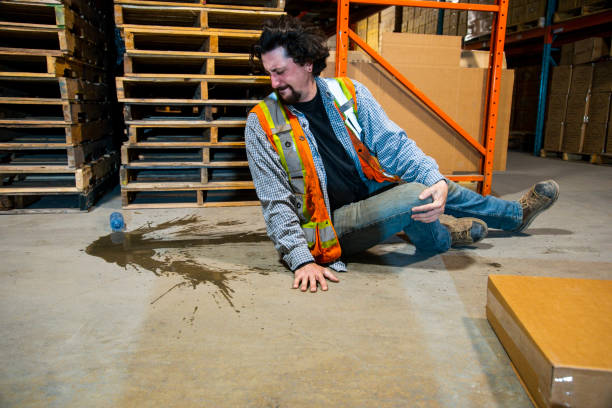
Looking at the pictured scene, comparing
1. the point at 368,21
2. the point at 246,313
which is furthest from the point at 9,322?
the point at 368,21

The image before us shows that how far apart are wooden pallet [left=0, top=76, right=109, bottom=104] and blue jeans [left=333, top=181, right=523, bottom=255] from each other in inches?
118

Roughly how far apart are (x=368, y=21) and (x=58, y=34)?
1070cm

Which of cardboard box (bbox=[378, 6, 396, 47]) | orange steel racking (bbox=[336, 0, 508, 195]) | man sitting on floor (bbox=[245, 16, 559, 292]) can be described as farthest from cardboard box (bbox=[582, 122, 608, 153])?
cardboard box (bbox=[378, 6, 396, 47])

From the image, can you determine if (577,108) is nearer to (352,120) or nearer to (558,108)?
(558,108)

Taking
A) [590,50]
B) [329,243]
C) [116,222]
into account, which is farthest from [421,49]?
[590,50]

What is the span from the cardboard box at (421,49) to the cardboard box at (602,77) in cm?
450

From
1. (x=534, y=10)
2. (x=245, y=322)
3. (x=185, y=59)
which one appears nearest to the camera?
(x=245, y=322)

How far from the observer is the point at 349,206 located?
8.34 feet

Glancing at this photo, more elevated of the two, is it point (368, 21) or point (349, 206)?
point (368, 21)

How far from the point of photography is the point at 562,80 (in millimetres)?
8430

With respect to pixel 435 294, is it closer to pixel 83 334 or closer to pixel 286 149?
pixel 286 149

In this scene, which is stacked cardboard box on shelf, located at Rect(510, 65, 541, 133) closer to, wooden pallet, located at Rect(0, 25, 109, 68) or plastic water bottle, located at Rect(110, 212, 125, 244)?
wooden pallet, located at Rect(0, 25, 109, 68)

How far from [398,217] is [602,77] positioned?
729 cm

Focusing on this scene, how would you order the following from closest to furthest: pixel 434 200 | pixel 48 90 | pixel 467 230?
1. pixel 434 200
2. pixel 467 230
3. pixel 48 90
